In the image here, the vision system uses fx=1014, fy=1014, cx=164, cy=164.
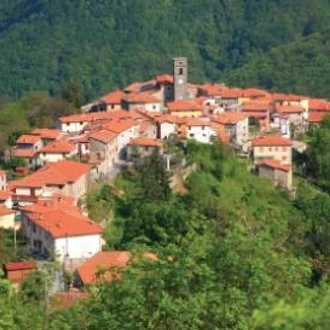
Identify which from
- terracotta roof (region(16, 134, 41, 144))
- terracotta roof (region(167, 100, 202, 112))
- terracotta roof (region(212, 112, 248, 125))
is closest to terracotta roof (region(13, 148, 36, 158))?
terracotta roof (region(16, 134, 41, 144))

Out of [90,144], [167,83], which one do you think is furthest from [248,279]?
[167,83]

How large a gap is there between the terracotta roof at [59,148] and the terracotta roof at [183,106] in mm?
6677

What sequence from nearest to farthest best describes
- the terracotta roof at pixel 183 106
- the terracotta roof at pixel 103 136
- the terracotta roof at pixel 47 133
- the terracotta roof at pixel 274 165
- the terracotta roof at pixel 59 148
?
the terracotta roof at pixel 103 136 < the terracotta roof at pixel 59 148 < the terracotta roof at pixel 47 133 < the terracotta roof at pixel 274 165 < the terracotta roof at pixel 183 106

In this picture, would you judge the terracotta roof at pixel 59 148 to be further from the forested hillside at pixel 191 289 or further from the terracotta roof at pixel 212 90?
the terracotta roof at pixel 212 90

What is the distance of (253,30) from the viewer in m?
105

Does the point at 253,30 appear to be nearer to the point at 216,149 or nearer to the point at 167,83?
the point at 167,83

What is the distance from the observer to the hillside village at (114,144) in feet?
88.2

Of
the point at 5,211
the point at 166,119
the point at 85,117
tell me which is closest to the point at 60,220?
the point at 5,211

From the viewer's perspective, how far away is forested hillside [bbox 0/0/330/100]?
320 feet

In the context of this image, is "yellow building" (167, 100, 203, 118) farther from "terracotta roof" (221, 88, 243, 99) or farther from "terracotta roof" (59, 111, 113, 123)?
"terracotta roof" (221, 88, 243, 99)

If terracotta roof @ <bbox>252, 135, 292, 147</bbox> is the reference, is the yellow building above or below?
above

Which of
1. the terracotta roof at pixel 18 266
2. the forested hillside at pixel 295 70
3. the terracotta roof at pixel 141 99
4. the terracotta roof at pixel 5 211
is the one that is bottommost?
the terracotta roof at pixel 18 266

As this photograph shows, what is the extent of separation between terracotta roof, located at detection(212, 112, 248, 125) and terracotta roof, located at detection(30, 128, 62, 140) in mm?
6189

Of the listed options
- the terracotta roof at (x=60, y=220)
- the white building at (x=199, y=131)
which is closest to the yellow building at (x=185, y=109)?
the white building at (x=199, y=131)
